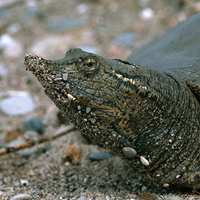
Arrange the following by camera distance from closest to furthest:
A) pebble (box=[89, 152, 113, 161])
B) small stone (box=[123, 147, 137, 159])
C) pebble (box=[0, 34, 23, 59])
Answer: small stone (box=[123, 147, 137, 159])
pebble (box=[89, 152, 113, 161])
pebble (box=[0, 34, 23, 59])

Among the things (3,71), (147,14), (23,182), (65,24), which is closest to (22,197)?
(23,182)

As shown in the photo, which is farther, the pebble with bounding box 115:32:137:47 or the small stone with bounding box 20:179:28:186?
the pebble with bounding box 115:32:137:47

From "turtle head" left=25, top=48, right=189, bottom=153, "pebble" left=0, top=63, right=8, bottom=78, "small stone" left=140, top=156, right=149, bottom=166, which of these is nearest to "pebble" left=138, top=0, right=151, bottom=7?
"pebble" left=0, top=63, right=8, bottom=78

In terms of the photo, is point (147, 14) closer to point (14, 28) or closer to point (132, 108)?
point (14, 28)

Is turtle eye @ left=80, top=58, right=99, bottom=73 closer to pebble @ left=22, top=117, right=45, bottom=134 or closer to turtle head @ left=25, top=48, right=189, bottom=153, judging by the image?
turtle head @ left=25, top=48, right=189, bottom=153

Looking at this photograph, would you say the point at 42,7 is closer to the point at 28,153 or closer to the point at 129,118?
the point at 28,153

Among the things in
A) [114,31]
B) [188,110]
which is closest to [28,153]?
[188,110]

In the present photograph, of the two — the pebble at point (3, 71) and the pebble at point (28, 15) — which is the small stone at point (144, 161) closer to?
the pebble at point (3, 71)
